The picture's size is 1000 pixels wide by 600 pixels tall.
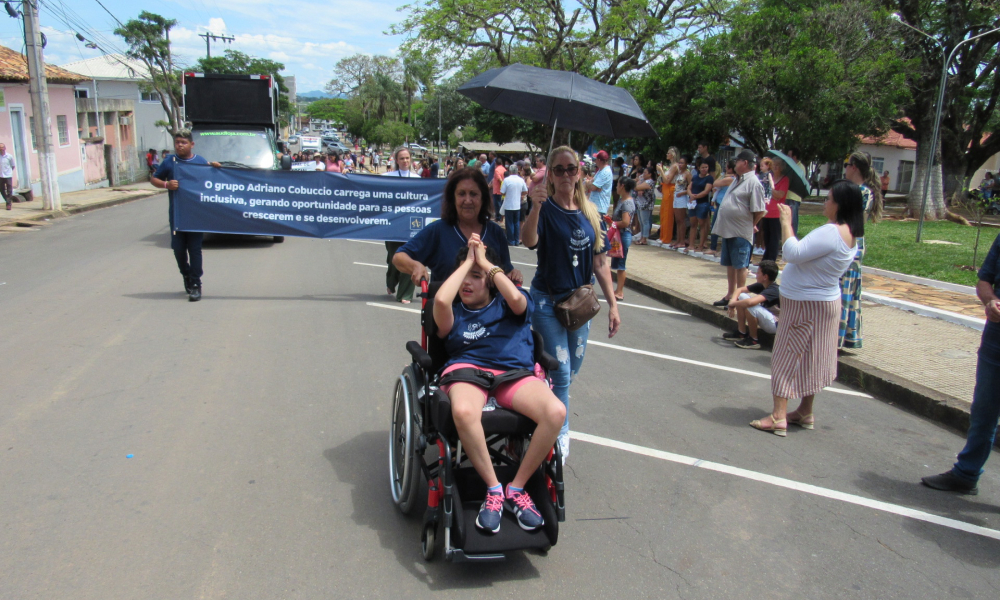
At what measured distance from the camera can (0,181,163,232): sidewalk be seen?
16.2m

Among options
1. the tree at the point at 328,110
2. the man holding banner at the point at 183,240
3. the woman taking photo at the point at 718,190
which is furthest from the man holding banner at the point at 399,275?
the tree at the point at 328,110

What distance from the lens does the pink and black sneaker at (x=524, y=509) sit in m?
3.20

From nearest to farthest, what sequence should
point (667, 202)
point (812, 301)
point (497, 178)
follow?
point (812, 301), point (667, 202), point (497, 178)

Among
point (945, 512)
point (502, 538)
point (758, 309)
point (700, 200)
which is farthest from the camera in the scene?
point (700, 200)

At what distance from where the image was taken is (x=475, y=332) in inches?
148

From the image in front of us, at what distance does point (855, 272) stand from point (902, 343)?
4.74 feet

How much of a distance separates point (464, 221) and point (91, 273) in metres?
7.75

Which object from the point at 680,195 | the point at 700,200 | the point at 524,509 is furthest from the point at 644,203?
the point at 524,509

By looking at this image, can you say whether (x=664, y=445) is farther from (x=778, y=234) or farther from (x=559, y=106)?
(x=778, y=234)

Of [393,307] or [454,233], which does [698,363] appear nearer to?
[454,233]

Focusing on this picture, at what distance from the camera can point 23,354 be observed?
593 centimetres

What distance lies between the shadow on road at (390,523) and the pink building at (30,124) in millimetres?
22029

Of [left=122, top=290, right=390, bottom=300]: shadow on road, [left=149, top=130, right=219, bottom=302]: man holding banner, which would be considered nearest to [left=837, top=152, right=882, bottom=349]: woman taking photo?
[left=122, top=290, right=390, bottom=300]: shadow on road

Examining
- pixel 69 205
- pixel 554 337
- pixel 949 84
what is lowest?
pixel 69 205
